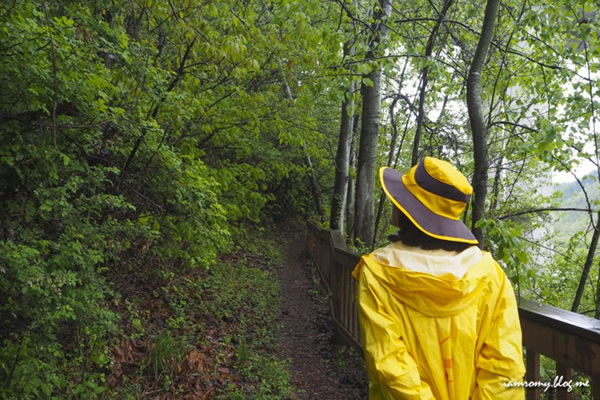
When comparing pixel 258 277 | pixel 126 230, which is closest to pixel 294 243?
pixel 258 277

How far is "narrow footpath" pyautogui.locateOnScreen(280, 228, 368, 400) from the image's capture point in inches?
205

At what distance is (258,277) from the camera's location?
10945 millimetres

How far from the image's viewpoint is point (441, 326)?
7.07 feet

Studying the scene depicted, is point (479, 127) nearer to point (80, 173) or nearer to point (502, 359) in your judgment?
point (502, 359)

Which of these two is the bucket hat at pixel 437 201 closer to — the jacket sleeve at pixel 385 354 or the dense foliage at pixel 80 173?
the jacket sleeve at pixel 385 354

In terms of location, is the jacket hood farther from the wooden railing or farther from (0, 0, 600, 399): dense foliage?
(0, 0, 600, 399): dense foliage

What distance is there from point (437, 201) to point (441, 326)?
63cm

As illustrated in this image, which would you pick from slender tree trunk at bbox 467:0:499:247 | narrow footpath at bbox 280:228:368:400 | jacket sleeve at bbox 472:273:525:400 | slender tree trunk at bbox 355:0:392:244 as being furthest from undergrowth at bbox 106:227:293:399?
jacket sleeve at bbox 472:273:525:400

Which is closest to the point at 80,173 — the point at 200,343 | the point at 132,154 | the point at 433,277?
the point at 132,154

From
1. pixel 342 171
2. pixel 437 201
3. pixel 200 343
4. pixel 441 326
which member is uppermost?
pixel 342 171

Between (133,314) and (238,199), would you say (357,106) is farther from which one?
(133,314)

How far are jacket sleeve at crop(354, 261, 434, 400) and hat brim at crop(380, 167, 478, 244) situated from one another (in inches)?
14.8

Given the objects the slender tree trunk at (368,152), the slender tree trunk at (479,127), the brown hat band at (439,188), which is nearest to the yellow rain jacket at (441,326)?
the brown hat band at (439,188)

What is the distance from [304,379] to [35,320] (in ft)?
11.0
